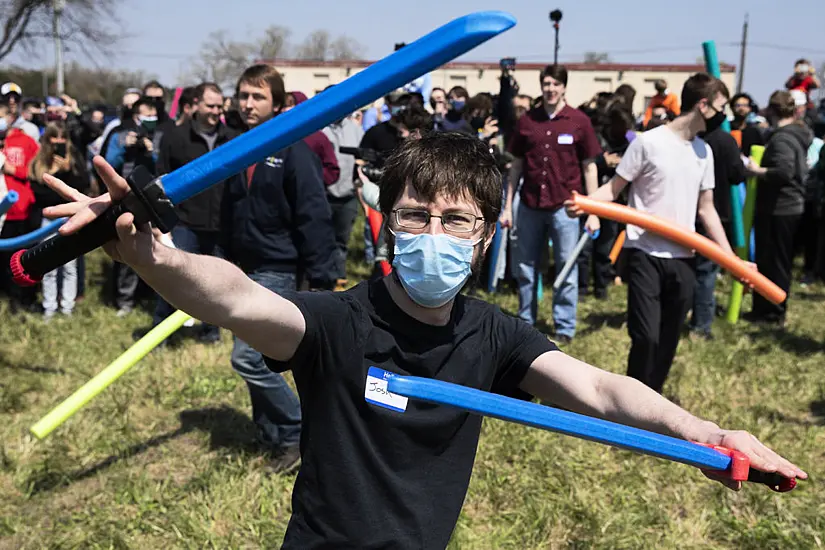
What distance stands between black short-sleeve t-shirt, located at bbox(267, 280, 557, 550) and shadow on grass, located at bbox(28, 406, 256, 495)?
2813 millimetres

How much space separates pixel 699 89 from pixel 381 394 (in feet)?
12.6

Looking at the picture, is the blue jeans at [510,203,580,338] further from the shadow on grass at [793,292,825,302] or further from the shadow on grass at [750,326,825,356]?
the shadow on grass at [793,292,825,302]

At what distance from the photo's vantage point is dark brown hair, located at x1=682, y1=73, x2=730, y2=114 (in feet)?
16.2

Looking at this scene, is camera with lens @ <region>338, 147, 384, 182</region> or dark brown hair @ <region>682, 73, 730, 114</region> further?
camera with lens @ <region>338, 147, 384, 182</region>

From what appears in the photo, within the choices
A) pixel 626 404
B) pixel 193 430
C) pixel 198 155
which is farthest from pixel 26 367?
pixel 626 404

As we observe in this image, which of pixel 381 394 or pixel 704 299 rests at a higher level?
pixel 381 394

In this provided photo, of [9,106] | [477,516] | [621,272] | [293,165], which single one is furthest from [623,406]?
[9,106]

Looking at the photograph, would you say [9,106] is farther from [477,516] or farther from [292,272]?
[477,516]

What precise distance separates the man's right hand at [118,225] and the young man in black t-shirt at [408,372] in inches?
17.0

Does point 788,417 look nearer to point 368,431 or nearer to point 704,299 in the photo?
point 704,299

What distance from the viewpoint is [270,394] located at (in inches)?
172

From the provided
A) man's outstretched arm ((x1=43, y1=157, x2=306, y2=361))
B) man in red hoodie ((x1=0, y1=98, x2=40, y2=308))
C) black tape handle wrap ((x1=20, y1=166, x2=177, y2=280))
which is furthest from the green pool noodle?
black tape handle wrap ((x1=20, y1=166, x2=177, y2=280))

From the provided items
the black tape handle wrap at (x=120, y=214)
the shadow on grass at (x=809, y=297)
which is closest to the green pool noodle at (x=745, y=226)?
the shadow on grass at (x=809, y=297)

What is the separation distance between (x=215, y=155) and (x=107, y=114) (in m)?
24.8
